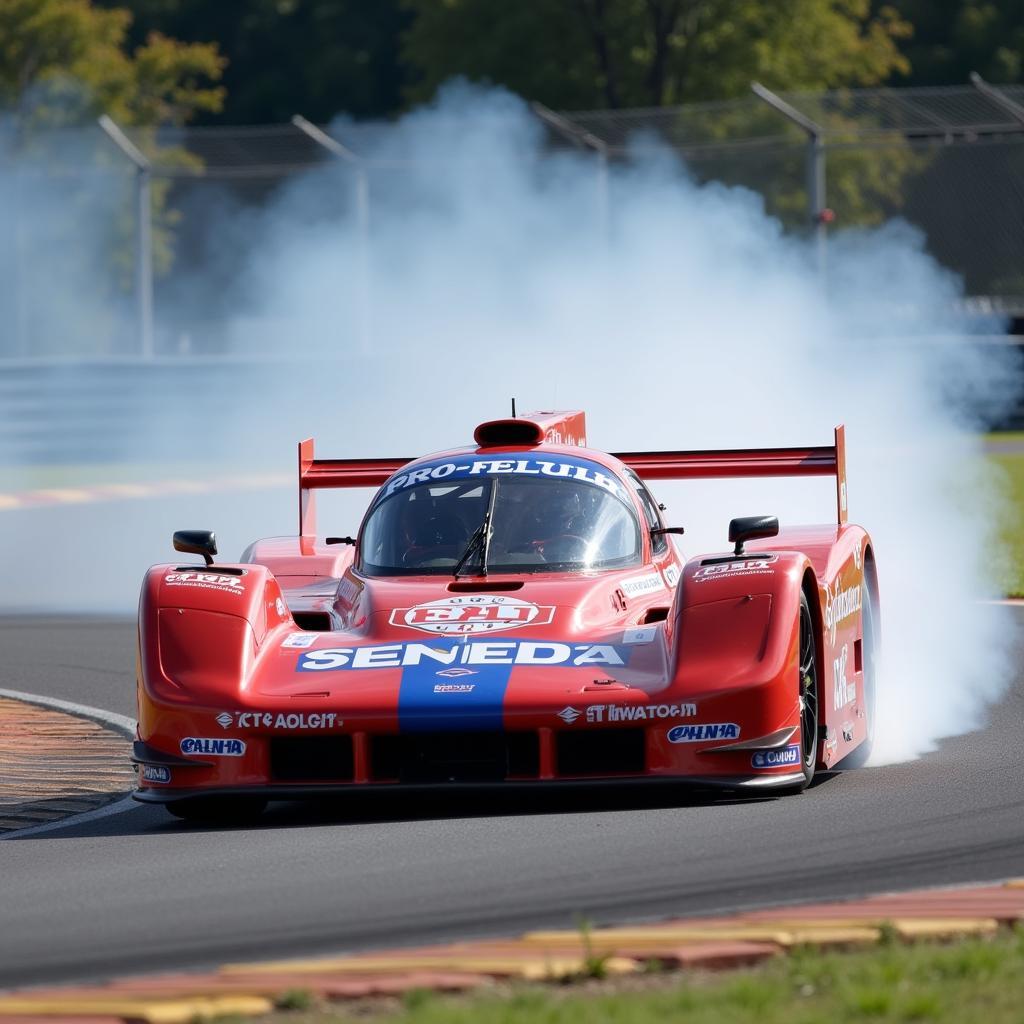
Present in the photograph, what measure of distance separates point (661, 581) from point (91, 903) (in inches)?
136

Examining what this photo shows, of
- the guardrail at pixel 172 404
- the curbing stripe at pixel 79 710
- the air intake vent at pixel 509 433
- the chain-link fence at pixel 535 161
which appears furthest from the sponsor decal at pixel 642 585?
the chain-link fence at pixel 535 161

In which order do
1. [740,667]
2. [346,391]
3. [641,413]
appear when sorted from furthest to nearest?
[346,391] < [641,413] < [740,667]

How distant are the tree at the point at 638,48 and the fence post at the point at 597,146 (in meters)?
22.1

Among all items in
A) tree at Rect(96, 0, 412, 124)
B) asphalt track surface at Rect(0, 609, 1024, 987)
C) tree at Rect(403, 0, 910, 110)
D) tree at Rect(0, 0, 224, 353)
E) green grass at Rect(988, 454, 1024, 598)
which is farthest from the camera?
tree at Rect(96, 0, 412, 124)

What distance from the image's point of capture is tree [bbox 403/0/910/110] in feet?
170

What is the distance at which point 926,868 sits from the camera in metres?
6.04

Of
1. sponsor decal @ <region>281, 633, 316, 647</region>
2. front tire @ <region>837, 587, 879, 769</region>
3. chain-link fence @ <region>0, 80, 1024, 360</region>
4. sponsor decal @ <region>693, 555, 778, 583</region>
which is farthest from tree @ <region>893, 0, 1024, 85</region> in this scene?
sponsor decal @ <region>281, 633, 316, 647</region>

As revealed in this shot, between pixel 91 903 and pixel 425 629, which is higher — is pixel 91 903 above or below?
below

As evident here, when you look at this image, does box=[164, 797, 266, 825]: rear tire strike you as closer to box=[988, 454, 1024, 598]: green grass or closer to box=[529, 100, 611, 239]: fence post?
box=[988, 454, 1024, 598]: green grass

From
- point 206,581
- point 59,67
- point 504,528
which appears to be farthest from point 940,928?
point 59,67

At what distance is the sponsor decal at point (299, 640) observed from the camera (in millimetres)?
8031

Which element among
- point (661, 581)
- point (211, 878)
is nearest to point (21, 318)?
point (661, 581)

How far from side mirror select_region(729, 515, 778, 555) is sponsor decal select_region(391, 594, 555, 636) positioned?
77cm

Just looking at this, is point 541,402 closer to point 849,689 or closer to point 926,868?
point 849,689
